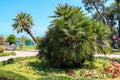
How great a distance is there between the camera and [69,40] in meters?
16.6

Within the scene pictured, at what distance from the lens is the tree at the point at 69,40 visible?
651 inches

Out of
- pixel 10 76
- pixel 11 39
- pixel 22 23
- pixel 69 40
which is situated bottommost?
pixel 10 76

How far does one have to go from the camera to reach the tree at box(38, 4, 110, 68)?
16531 millimetres

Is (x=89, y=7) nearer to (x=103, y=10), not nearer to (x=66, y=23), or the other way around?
(x=103, y=10)

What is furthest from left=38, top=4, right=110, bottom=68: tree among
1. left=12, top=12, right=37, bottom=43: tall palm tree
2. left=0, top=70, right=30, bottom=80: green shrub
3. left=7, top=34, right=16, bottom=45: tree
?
left=7, top=34, right=16, bottom=45: tree

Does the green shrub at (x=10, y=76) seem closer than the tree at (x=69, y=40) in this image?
Yes

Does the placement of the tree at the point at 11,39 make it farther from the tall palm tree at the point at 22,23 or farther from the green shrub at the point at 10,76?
the green shrub at the point at 10,76

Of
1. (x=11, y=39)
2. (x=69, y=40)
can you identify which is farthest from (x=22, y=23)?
(x=69, y=40)

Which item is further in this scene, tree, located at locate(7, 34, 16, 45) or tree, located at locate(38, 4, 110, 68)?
tree, located at locate(7, 34, 16, 45)

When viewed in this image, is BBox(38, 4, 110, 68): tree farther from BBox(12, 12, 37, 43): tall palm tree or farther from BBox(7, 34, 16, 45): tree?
BBox(7, 34, 16, 45): tree

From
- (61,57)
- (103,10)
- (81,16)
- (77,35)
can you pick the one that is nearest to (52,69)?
(61,57)

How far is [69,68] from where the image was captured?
17.4 metres

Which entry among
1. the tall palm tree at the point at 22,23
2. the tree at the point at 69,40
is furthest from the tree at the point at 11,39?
the tree at the point at 69,40

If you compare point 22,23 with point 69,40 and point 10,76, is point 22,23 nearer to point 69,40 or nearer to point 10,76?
point 69,40
